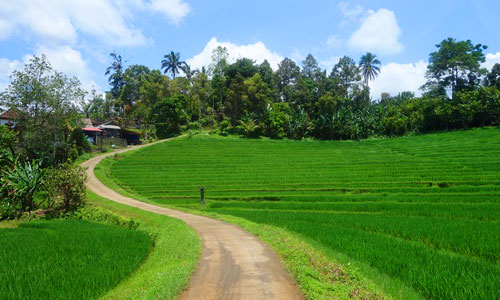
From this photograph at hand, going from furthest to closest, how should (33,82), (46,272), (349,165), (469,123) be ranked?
(469,123), (349,165), (33,82), (46,272)

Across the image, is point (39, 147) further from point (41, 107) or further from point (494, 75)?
point (494, 75)

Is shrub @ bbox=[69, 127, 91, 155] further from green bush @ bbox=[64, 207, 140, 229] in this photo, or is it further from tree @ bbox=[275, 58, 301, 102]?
tree @ bbox=[275, 58, 301, 102]

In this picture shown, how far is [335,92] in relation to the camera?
214ft

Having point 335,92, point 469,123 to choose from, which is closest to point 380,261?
point 469,123

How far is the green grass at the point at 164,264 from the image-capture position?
5.23 m

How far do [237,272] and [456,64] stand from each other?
217 feet

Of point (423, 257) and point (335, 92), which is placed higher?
point (335, 92)

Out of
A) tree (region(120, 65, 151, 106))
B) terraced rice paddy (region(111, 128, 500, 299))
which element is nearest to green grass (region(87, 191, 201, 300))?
terraced rice paddy (region(111, 128, 500, 299))

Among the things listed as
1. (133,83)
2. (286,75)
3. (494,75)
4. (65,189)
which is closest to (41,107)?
(65,189)

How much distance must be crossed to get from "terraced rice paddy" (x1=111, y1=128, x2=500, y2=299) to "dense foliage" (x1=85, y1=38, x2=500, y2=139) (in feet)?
33.1

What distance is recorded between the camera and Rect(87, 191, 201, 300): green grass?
523 cm

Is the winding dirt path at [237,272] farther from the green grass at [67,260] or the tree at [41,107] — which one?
the tree at [41,107]

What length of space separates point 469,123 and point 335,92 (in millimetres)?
25031

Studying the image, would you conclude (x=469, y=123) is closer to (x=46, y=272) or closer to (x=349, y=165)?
(x=349, y=165)
